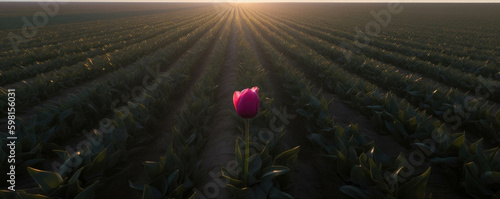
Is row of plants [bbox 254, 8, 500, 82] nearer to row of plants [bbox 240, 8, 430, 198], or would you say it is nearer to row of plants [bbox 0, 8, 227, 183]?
row of plants [bbox 240, 8, 430, 198]

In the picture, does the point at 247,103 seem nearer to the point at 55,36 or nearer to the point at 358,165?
the point at 358,165

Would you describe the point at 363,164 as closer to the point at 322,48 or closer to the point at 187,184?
the point at 187,184

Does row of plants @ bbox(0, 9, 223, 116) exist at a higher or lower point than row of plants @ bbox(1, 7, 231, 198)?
lower

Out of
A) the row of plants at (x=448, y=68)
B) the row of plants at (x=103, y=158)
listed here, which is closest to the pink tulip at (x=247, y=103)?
the row of plants at (x=103, y=158)

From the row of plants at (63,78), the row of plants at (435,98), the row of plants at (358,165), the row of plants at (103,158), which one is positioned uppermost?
the row of plants at (435,98)

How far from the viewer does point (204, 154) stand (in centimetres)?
343

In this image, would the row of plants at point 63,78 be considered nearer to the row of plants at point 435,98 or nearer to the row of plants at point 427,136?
the row of plants at point 427,136

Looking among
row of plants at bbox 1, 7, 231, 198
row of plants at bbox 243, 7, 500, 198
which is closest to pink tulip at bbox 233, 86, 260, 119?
row of plants at bbox 1, 7, 231, 198

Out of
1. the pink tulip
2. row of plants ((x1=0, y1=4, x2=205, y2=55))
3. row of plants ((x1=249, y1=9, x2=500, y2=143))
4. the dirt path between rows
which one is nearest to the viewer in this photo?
the pink tulip

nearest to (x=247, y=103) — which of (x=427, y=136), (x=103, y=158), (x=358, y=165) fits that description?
(x=358, y=165)

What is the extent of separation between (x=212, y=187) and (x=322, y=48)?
1189 centimetres

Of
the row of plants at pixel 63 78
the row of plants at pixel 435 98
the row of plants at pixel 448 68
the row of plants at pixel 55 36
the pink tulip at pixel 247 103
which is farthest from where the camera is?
the row of plants at pixel 55 36

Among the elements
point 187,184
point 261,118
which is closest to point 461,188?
point 261,118

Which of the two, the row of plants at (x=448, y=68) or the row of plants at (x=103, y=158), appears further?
the row of plants at (x=448, y=68)
